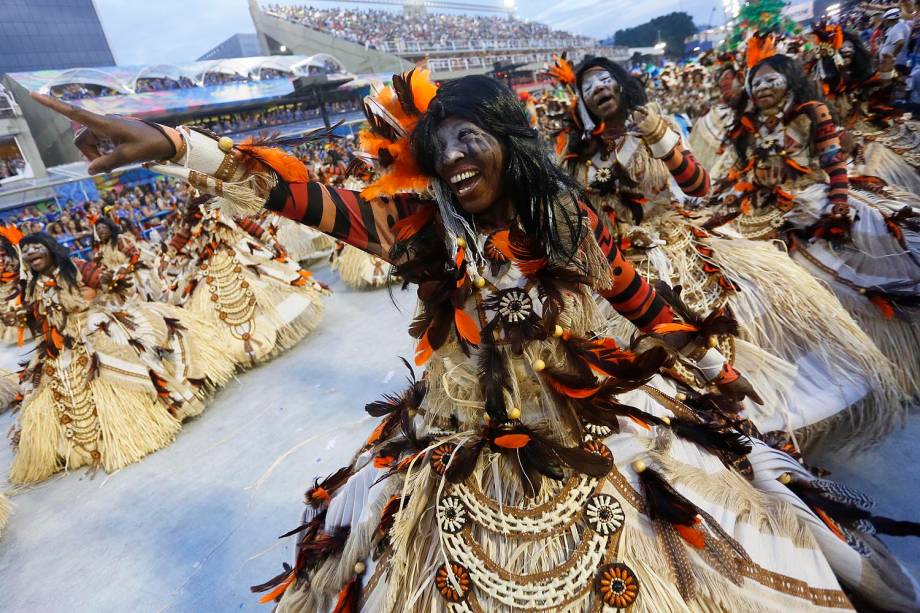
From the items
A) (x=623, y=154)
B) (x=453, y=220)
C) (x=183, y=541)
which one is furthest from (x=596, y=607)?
(x=183, y=541)

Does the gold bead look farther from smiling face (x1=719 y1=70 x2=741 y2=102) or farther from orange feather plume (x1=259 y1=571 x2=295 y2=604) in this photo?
smiling face (x1=719 y1=70 x2=741 y2=102)

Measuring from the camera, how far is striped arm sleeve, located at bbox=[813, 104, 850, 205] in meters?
2.82

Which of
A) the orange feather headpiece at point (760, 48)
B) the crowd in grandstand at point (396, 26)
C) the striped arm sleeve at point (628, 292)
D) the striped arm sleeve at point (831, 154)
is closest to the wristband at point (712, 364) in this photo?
the striped arm sleeve at point (628, 292)

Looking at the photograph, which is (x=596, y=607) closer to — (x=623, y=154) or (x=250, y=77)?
(x=623, y=154)

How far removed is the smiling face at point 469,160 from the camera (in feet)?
3.92

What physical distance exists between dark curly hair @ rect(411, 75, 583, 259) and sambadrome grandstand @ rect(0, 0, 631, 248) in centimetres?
14

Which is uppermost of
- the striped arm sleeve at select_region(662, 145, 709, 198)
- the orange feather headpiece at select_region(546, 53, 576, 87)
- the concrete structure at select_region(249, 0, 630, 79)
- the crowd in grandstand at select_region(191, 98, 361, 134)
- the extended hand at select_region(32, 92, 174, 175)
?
the concrete structure at select_region(249, 0, 630, 79)

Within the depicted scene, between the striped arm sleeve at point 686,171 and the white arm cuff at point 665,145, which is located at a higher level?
the white arm cuff at point 665,145

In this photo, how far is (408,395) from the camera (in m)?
1.64

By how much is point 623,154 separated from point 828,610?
2.05 m

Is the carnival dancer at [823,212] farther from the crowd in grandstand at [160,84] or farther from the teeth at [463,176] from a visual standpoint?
the crowd in grandstand at [160,84]

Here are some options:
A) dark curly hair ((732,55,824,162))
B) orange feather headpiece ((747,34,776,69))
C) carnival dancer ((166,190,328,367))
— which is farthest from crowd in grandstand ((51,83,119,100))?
dark curly hair ((732,55,824,162))

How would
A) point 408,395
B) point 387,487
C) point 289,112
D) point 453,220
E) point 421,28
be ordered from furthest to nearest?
point 421,28, point 289,112, point 408,395, point 387,487, point 453,220

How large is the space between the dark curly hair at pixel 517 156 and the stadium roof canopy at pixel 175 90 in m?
18.3
